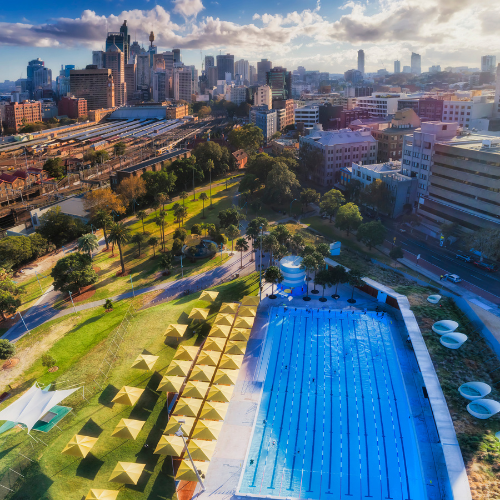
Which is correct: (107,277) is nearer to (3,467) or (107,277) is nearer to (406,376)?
(3,467)

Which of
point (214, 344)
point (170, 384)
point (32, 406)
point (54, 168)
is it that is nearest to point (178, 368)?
→ point (170, 384)

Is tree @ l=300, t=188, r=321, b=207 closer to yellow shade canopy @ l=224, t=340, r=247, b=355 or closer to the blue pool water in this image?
the blue pool water

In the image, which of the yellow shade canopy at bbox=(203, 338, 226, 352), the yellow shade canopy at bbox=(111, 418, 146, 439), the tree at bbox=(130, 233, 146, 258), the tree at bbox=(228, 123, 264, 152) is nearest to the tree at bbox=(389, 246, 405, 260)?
the yellow shade canopy at bbox=(203, 338, 226, 352)

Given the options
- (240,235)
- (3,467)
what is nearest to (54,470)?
(3,467)

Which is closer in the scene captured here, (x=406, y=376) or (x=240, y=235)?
(x=406, y=376)

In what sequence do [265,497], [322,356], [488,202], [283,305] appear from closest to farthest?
[265,497], [322,356], [283,305], [488,202]

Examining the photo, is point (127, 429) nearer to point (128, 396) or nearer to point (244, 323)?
point (128, 396)
